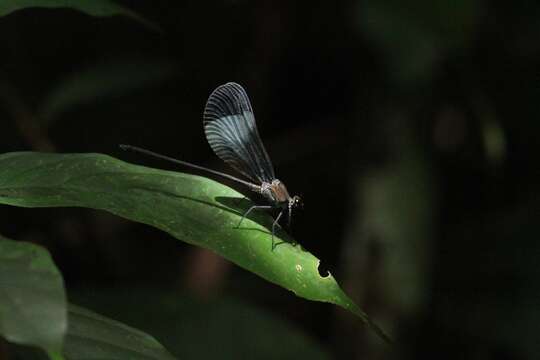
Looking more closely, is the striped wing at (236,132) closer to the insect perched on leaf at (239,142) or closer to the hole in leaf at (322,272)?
the insect perched on leaf at (239,142)

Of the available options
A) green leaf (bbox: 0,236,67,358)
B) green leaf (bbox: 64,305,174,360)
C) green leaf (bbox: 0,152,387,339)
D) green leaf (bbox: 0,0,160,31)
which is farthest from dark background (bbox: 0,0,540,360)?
green leaf (bbox: 0,236,67,358)

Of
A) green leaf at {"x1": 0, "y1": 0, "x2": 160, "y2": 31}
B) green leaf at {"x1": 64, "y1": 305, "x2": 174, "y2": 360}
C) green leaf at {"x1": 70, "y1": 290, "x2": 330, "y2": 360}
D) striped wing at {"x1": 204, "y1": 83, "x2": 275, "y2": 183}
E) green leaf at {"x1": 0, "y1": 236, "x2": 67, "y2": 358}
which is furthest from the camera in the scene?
green leaf at {"x1": 70, "y1": 290, "x2": 330, "y2": 360}

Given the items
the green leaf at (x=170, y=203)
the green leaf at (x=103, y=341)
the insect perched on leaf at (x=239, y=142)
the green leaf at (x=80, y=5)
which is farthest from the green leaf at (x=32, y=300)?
the insect perched on leaf at (x=239, y=142)

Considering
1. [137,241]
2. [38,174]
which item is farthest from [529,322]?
[38,174]

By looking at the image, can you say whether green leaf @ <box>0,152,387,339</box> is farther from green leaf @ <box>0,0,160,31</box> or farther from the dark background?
the dark background

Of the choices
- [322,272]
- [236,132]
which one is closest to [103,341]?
[322,272]

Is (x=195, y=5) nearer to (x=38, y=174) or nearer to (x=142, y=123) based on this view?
(x=142, y=123)

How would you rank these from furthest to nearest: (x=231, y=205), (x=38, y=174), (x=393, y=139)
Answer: (x=393, y=139) < (x=231, y=205) < (x=38, y=174)
